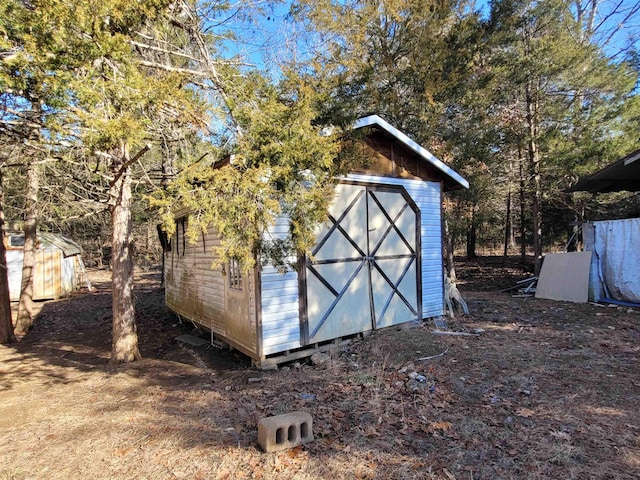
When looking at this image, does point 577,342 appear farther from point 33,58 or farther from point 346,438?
point 33,58

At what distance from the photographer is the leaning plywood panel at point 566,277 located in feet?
31.4

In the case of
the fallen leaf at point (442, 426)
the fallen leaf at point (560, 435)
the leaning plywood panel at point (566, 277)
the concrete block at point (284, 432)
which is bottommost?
the fallen leaf at point (442, 426)

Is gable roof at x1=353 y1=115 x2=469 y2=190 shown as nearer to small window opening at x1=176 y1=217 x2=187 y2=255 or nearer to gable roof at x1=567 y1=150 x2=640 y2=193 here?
gable roof at x1=567 y1=150 x2=640 y2=193

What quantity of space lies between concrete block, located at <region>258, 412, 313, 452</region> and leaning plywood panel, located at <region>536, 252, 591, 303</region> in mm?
9094

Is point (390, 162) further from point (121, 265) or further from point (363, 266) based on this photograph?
point (121, 265)

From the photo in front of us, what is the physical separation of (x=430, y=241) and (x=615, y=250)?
498 cm

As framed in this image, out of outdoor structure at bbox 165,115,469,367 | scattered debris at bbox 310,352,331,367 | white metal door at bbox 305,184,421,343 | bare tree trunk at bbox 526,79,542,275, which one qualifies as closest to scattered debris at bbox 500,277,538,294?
bare tree trunk at bbox 526,79,542,275

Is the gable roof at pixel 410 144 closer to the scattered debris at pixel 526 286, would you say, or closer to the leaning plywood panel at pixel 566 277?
the leaning plywood panel at pixel 566 277

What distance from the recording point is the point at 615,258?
9234mm

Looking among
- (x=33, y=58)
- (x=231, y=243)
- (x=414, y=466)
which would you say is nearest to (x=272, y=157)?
(x=231, y=243)

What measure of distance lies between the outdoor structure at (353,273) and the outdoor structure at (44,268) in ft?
29.3

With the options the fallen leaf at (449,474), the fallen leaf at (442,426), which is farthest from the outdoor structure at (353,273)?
the fallen leaf at (449,474)

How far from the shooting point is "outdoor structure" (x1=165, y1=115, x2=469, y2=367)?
6.05 meters

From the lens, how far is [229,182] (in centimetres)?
429
